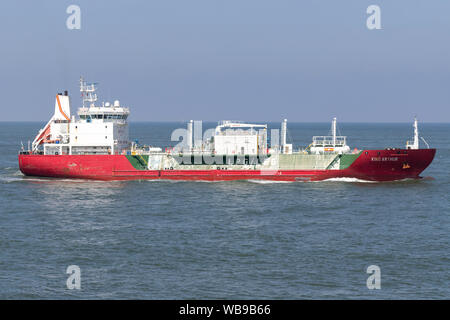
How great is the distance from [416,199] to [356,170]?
8425mm

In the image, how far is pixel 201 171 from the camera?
54.2 m

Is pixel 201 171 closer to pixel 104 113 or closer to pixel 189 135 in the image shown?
pixel 189 135

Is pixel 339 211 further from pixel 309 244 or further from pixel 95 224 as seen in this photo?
pixel 95 224

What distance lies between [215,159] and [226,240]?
22.4 meters

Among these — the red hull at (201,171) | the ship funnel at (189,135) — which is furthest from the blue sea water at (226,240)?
the ship funnel at (189,135)

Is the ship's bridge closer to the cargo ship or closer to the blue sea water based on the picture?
the cargo ship

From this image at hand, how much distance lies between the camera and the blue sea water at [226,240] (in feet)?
80.9

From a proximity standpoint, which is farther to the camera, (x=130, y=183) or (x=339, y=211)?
(x=130, y=183)

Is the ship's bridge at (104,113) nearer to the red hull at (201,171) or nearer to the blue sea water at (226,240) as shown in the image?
the red hull at (201,171)

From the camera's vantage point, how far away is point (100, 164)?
54312mm

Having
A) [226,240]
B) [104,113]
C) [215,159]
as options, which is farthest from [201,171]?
[226,240]

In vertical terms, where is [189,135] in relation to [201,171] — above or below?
above

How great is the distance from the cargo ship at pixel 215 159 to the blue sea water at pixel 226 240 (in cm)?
240
